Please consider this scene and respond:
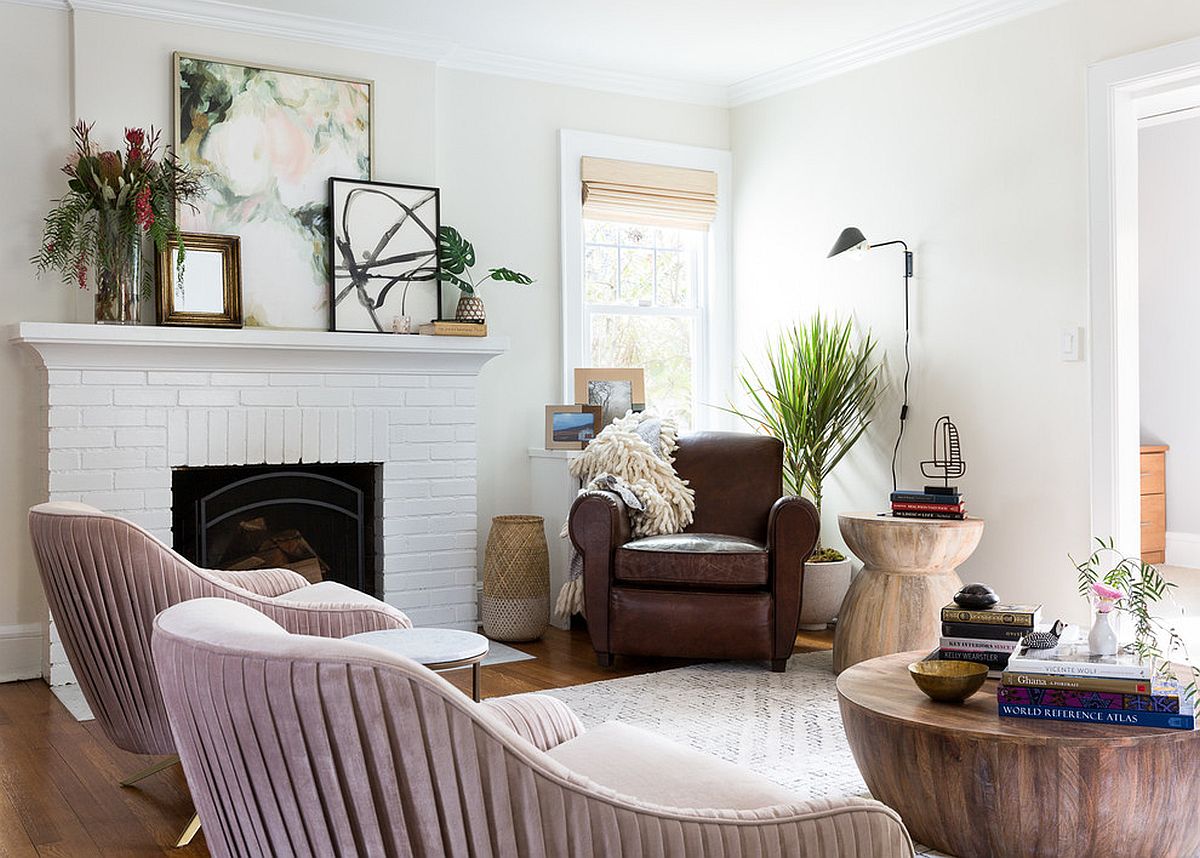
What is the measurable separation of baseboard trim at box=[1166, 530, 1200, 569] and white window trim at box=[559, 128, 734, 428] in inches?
110

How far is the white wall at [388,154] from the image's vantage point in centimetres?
430

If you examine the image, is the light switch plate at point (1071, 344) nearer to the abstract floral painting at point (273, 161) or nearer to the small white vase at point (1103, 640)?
the small white vase at point (1103, 640)

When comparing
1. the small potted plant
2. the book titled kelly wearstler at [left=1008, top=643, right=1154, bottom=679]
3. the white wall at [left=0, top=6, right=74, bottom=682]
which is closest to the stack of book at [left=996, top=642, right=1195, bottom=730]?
the book titled kelly wearstler at [left=1008, top=643, right=1154, bottom=679]

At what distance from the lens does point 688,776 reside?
1714mm

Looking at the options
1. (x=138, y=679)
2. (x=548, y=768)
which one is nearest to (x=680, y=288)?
(x=138, y=679)

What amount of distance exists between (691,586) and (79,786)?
6.92 ft

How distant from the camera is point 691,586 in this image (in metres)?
4.23

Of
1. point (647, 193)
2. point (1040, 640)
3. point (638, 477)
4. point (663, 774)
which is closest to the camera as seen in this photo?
point (663, 774)

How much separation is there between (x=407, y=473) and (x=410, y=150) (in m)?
1.41

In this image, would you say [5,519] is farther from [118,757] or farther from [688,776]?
[688,776]

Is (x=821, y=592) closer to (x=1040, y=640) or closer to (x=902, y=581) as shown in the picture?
(x=902, y=581)

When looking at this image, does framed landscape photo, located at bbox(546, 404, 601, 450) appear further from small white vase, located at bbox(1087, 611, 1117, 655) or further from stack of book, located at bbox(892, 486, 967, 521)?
small white vase, located at bbox(1087, 611, 1117, 655)

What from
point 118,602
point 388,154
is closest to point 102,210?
point 388,154

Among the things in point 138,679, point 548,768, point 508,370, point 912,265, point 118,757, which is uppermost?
point 912,265
